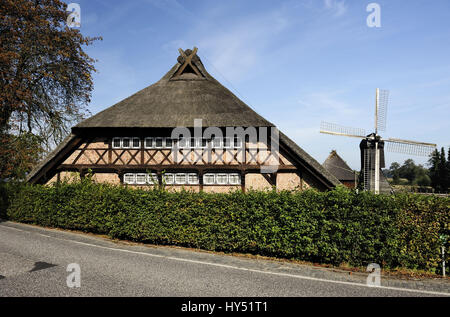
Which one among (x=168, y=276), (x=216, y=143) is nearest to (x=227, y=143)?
(x=216, y=143)

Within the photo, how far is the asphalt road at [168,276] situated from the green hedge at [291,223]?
53 centimetres

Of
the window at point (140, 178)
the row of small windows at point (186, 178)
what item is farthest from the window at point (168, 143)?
the window at point (140, 178)

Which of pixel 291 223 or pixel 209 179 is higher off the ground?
pixel 209 179

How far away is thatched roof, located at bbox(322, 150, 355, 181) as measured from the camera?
33.9 metres

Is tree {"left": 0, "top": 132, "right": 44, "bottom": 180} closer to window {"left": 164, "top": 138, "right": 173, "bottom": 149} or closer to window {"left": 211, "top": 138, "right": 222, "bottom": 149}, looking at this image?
window {"left": 164, "top": 138, "right": 173, "bottom": 149}

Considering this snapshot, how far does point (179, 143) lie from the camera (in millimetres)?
16594

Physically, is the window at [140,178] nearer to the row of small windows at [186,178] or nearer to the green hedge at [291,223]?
the row of small windows at [186,178]

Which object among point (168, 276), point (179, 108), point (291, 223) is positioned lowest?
point (168, 276)

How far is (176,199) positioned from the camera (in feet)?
31.3

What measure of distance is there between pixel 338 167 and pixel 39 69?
106ft

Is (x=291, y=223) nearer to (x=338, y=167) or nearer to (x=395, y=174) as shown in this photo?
(x=338, y=167)

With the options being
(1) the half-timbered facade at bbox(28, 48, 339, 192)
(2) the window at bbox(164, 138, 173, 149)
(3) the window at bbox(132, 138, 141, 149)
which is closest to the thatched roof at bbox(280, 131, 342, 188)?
(1) the half-timbered facade at bbox(28, 48, 339, 192)

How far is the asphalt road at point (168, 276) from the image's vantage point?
5754mm
